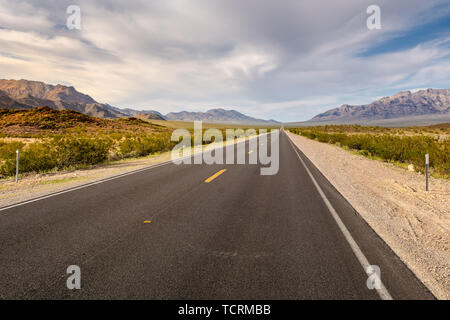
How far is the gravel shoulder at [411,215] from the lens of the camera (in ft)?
11.5

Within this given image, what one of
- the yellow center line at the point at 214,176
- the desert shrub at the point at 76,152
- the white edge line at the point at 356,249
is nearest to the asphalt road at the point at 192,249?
the white edge line at the point at 356,249

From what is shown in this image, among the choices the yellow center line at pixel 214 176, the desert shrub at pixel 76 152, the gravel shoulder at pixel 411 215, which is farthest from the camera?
the desert shrub at pixel 76 152

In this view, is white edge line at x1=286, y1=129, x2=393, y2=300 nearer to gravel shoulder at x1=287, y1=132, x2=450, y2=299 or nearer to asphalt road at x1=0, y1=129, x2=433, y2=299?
asphalt road at x1=0, y1=129, x2=433, y2=299

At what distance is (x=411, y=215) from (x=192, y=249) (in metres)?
5.25

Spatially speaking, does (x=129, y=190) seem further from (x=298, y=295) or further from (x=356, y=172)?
(x=356, y=172)

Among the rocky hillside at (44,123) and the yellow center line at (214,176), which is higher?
the rocky hillside at (44,123)

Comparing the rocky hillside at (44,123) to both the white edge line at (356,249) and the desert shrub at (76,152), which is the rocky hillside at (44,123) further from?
the white edge line at (356,249)

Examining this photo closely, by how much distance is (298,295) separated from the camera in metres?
2.75

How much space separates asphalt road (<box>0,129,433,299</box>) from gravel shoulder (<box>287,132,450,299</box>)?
9.8 inches

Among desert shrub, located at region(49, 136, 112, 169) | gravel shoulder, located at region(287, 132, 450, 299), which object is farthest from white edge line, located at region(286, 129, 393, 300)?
desert shrub, located at region(49, 136, 112, 169)

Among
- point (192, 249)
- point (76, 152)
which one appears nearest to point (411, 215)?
point (192, 249)

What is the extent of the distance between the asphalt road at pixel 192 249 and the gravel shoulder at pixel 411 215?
0.82 feet

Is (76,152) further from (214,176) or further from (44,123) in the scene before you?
A: (44,123)
